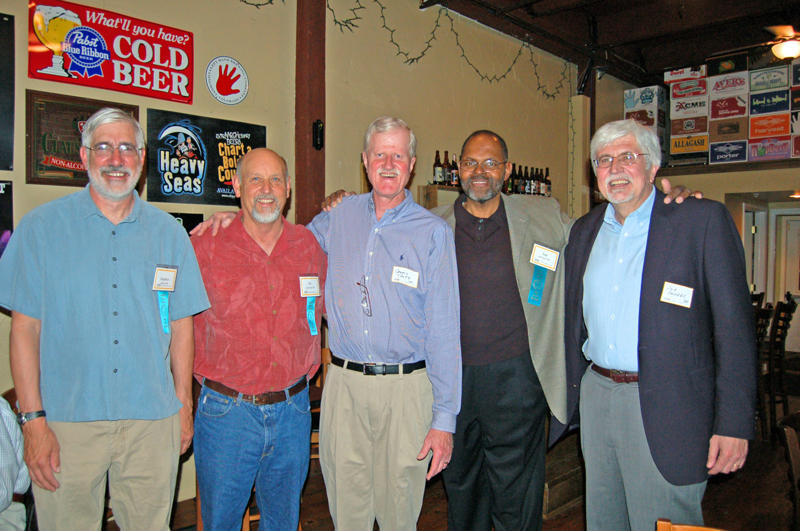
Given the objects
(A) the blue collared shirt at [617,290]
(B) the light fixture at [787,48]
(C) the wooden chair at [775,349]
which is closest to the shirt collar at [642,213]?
(A) the blue collared shirt at [617,290]

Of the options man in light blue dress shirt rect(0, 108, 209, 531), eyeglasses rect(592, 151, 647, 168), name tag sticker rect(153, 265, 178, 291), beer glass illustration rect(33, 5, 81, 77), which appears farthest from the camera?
beer glass illustration rect(33, 5, 81, 77)

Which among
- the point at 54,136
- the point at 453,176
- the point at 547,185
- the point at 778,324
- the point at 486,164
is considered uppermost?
the point at 547,185

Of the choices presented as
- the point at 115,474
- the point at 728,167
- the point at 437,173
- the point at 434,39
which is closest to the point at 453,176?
the point at 437,173

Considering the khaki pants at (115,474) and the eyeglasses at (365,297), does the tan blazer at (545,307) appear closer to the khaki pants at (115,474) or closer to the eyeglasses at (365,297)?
the eyeglasses at (365,297)

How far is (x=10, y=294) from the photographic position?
5.91 ft

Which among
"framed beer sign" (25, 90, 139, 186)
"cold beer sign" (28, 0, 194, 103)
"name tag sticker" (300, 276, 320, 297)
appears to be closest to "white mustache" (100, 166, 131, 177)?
"name tag sticker" (300, 276, 320, 297)

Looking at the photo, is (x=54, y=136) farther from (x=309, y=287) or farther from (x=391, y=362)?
(x=391, y=362)

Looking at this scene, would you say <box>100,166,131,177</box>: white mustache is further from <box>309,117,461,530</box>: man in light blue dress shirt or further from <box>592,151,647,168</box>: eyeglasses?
<box>592,151,647,168</box>: eyeglasses

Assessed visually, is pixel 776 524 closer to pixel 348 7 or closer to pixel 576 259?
pixel 576 259

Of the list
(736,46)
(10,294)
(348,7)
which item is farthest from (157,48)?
(736,46)

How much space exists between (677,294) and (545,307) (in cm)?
58

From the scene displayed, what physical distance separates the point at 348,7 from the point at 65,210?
305 centimetres

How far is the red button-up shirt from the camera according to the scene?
81.7 inches

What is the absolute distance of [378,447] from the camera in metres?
2.13
